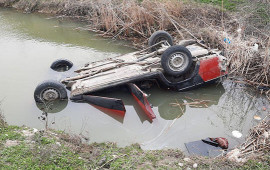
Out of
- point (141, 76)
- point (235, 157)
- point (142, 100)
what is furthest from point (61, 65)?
point (235, 157)

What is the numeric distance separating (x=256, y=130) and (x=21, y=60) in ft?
26.0

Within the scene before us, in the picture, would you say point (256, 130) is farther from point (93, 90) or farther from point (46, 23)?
point (46, 23)

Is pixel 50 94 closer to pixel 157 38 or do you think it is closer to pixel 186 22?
pixel 157 38

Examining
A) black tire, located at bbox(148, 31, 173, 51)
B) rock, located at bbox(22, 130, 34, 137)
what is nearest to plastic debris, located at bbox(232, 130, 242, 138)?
black tire, located at bbox(148, 31, 173, 51)

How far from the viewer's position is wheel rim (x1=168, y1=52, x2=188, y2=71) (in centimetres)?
703

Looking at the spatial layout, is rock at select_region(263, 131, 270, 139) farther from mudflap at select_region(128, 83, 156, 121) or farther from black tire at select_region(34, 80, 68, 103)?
black tire at select_region(34, 80, 68, 103)

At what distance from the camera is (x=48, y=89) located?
266 inches

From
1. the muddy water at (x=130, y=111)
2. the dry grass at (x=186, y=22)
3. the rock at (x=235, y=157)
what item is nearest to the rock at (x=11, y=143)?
the muddy water at (x=130, y=111)

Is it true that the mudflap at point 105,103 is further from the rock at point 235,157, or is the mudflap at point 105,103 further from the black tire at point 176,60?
the rock at point 235,157

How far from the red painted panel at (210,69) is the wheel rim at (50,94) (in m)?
3.93

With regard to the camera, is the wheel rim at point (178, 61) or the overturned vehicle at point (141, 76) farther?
the wheel rim at point (178, 61)

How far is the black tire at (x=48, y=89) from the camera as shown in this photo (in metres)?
6.63

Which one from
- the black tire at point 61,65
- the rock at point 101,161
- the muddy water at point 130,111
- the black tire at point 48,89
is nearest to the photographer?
the rock at point 101,161

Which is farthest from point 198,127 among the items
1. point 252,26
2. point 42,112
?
point 252,26
